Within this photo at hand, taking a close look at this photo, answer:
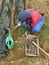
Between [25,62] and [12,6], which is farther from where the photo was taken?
[12,6]

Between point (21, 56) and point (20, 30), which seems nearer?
point (21, 56)

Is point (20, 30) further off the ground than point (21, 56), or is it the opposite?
point (20, 30)

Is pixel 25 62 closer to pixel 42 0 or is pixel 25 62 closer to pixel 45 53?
pixel 45 53

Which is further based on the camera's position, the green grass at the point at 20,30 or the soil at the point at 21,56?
the green grass at the point at 20,30

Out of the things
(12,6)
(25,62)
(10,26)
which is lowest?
(25,62)

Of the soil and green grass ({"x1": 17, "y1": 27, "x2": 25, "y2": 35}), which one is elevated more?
green grass ({"x1": 17, "y1": 27, "x2": 25, "y2": 35})

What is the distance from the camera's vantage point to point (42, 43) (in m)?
6.43

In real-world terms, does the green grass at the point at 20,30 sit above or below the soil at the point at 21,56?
above

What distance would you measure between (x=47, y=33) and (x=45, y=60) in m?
0.88

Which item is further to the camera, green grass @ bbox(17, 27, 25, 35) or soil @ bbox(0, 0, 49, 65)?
green grass @ bbox(17, 27, 25, 35)

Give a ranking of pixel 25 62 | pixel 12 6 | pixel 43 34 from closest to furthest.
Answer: pixel 25 62 → pixel 43 34 → pixel 12 6

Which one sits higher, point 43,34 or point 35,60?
point 43,34

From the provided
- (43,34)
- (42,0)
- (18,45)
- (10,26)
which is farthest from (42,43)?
(42,0)

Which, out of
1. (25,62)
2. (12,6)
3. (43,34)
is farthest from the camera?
(12,6)
